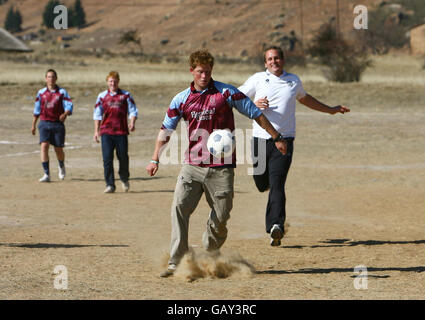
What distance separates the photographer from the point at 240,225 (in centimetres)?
1085

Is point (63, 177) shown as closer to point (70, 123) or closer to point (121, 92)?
point (121, 92)

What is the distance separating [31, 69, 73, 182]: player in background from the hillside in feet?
296

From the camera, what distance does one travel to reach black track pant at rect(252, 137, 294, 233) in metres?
9.13

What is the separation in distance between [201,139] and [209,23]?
12890 centimetres

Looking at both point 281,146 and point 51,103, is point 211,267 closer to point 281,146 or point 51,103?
point 281,146

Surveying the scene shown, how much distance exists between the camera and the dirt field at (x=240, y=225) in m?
7.10

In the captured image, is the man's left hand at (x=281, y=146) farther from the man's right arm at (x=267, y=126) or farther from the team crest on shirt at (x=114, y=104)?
the team crest on shirt at (x=114, y=104)

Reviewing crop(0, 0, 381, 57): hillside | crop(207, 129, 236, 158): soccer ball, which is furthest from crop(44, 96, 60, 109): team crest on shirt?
crop(0, 0, 381, 57): hillside

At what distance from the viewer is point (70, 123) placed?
84.0 feet

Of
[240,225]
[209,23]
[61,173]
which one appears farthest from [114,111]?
[209,23]

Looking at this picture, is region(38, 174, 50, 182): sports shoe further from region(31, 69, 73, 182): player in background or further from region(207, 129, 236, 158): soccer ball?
region(207, 129, 236, 158): soccer ball

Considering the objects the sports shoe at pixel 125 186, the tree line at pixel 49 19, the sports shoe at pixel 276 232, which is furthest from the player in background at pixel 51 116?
the tree line at pixel 49 19

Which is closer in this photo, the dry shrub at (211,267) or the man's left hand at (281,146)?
the dry shrub at (211,267)

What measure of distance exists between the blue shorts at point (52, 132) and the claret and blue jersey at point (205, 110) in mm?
8143
